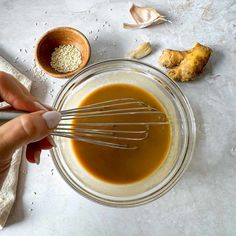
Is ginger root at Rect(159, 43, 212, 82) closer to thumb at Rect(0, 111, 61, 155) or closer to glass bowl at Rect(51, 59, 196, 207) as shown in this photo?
glass bowl at Rect(51, 59, 196, 207)

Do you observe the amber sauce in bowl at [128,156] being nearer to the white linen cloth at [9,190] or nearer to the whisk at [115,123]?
the whisk at [115,123]

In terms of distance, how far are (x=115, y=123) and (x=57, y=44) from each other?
14.8 inches

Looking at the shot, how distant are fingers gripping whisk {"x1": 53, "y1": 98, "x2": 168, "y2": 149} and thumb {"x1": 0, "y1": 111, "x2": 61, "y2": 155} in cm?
21

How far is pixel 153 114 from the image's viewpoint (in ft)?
4.08

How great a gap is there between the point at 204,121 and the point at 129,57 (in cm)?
32

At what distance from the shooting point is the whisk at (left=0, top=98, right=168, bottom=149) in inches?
46.1

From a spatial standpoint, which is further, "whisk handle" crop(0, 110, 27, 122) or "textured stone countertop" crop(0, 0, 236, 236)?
"textured stone countertop" crop(0, 0, 236, 236)

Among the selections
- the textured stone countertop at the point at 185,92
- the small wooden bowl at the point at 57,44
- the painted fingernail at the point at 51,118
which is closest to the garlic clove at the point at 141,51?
the textured stone countertop at the point at 185,92

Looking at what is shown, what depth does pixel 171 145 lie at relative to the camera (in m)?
1.25

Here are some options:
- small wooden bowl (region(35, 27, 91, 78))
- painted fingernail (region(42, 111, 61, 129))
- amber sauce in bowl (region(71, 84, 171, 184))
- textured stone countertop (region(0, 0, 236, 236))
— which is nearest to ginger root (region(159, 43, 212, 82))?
textured stone countertop (region(0, 0, 236, 236))

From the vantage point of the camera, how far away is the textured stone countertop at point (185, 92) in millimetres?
1282

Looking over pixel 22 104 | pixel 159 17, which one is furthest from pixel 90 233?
pixel 159 17

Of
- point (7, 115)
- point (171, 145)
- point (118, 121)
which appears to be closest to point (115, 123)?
point (118, 121)

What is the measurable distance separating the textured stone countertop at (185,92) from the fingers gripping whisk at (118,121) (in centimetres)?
18
